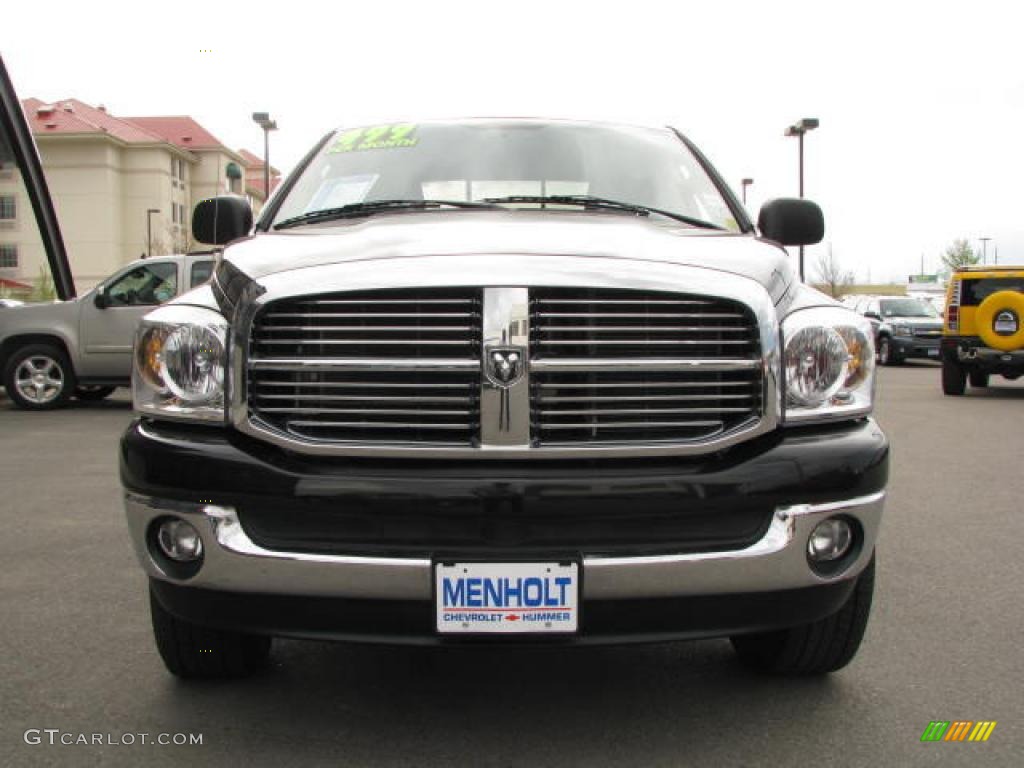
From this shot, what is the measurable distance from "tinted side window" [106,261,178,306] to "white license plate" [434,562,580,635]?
1095 cm

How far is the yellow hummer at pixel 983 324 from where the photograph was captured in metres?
14.5

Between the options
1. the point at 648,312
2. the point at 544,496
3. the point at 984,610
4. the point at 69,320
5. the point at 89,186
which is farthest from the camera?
the point at 89,186

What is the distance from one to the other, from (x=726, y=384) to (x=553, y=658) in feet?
4.32

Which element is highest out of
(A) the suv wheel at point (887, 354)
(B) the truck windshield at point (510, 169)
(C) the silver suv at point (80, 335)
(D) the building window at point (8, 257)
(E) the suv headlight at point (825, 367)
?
(B) the truck windshield at point (510, 169)

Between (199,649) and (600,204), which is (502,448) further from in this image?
(600,204)

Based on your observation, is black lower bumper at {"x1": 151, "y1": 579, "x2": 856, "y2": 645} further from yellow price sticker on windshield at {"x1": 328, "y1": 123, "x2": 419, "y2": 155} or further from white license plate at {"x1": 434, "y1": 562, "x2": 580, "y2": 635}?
yellow price sticker on windshield at {"x1": 328, "y1": 123, "x2": 419, "y2": 155}

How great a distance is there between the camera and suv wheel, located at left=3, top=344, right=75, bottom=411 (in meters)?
13.0

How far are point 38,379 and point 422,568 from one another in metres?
11.8

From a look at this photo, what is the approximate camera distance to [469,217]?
133 inches

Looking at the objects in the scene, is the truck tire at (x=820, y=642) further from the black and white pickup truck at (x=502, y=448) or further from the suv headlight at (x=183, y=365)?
the suv headlight at (x=183, y=365)

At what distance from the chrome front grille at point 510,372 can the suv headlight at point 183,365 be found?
0.34 feet

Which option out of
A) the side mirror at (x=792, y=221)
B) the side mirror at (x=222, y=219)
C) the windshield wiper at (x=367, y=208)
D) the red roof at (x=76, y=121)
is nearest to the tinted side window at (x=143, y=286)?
the side mirror at (x=222, y=219)

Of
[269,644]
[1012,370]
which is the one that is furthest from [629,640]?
[1012,370]

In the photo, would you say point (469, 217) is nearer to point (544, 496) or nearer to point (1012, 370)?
point (544, 496)
